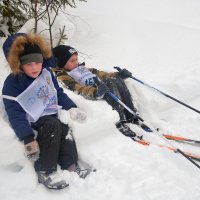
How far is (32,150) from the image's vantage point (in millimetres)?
3551

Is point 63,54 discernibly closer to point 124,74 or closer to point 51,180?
point 124,74

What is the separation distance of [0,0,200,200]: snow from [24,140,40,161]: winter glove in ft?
0.53

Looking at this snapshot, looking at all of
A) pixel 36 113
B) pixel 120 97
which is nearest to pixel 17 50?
pixel 36 113

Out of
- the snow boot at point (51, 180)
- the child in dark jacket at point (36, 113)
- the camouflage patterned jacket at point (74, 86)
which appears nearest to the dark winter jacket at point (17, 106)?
the child in dark jacket at point (36, 113)

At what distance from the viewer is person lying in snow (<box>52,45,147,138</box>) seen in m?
4.66

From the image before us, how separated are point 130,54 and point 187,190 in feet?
14.4

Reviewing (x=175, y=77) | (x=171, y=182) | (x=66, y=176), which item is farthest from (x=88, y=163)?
(x=175, y=77)

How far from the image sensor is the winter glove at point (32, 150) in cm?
355

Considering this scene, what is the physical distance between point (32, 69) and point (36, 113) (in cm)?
53

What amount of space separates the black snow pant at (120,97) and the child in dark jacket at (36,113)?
0.71m

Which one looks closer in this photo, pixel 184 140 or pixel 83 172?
pixel 83 172

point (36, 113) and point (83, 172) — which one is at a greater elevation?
point (36, 113)

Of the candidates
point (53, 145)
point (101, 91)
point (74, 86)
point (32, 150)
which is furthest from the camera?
point (74, 86)

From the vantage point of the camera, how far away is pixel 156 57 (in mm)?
7238
